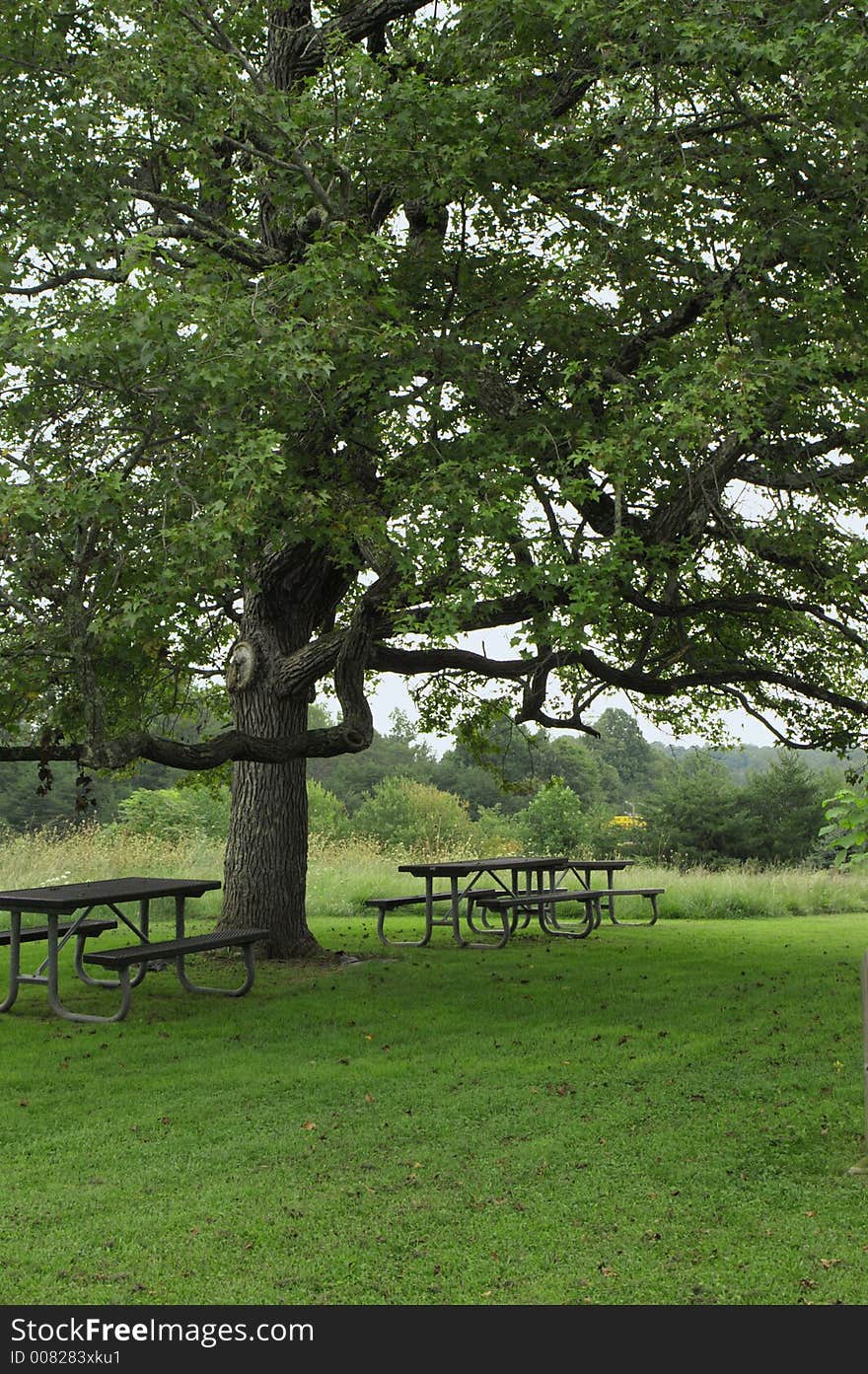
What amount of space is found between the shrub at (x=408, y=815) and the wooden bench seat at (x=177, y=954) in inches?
897

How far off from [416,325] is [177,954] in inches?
209

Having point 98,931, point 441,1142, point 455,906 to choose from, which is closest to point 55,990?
point 98,931

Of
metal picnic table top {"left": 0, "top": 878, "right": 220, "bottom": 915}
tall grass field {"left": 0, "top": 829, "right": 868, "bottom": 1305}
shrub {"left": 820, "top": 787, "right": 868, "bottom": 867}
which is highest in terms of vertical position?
shrub {"left": 820, "top": 787, "right": 868, "bottom": 867}

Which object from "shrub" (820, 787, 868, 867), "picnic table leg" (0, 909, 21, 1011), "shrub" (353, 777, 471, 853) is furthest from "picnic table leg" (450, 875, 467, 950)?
"shrub" (353, 777, 471, 853)

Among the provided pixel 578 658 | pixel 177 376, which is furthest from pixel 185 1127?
pixel 578 658

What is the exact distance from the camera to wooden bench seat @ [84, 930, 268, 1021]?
26.8 ft

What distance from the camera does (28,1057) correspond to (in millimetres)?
7621

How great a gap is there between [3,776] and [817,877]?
1220 inches

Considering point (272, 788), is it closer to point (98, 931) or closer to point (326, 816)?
point (98, 931)

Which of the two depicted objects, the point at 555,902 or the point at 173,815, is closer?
the point at 555,902

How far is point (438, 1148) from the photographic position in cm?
552

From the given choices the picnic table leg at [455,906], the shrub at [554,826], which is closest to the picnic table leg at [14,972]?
the picnic table leg at [455,906]

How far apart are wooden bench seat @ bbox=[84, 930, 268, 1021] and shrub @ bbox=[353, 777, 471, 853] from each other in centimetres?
2278

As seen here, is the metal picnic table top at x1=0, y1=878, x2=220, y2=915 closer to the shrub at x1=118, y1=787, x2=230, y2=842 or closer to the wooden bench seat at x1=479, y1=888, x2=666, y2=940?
the wooden bench seat at x1=479, y1=888, x2=666, y2=940
